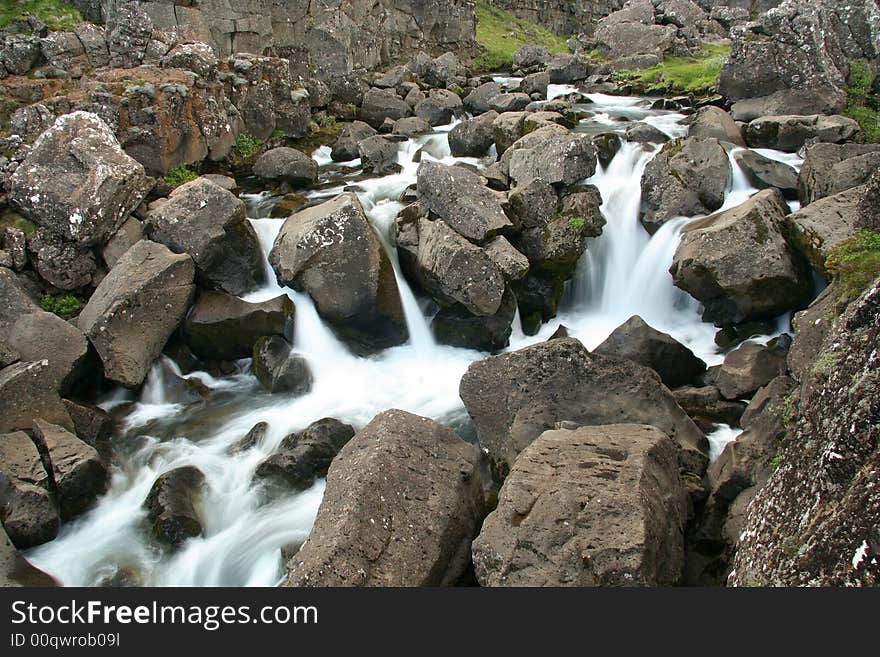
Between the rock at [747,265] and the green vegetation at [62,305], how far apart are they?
10.5 m

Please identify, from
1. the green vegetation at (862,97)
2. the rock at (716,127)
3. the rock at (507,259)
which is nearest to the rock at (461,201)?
the rock at (507,259)

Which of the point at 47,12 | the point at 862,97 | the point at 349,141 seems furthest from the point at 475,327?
the point at 47,12

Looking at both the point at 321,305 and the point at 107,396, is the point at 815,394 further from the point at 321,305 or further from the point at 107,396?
the point at 107,396

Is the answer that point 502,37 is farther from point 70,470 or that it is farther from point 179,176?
point 70,470

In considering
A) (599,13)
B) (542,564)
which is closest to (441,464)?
(542,564)

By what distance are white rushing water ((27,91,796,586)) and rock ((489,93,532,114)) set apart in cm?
792

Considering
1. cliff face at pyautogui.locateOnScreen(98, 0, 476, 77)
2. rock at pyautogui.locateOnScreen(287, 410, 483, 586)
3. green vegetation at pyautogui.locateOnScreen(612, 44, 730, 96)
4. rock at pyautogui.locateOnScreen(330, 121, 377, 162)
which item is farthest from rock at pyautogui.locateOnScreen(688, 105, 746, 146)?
rock at pyautogui.locateOnScreen(287, 410, 483, 586)

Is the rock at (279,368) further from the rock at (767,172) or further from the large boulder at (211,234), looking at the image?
the rock at (767,172)

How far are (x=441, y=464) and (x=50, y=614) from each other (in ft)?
12.0

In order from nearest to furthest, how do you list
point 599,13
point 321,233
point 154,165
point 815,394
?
1. point 815,394
2. point 321,233
3. point 154,165
4. point 599,13

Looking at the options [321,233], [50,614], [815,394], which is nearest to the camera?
[50,614]

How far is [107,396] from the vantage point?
11000 mm

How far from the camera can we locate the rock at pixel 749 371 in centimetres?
971

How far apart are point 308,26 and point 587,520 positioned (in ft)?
68.1
